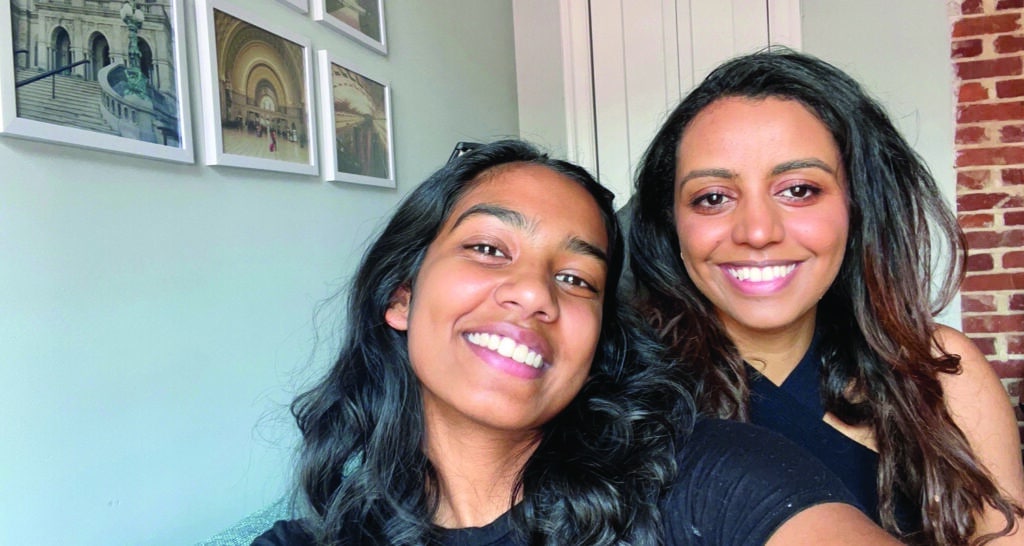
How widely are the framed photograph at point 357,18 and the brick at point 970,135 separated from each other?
218 cm

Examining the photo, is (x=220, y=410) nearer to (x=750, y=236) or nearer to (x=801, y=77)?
(x=750, y=236)

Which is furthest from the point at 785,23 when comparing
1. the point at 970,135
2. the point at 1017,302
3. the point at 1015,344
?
the point at 1015,344

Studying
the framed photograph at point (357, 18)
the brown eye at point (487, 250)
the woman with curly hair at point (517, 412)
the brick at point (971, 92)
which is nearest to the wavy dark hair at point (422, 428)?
the woman with curly hair at point (517, 412)

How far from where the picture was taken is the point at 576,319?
0.97m

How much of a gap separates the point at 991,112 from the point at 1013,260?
0.56 metres

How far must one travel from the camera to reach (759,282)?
1.25 meters

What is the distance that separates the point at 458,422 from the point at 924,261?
3.17 feet

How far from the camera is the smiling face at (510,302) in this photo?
3.00ft


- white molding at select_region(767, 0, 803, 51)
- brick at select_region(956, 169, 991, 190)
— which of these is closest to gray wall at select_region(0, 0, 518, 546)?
white molding at select_region(767, 0, 803, 51)

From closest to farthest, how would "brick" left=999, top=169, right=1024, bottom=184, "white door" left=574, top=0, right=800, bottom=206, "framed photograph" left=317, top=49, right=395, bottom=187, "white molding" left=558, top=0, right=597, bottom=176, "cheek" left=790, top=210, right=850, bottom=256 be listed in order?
"cheek" left=790, top=210, right=850, bottom=256, "framed photograph" left=317, top=49, right=395, bottom=187, "brick" left=999, top=169, right=1024, bottom=184, "white door" left=574, top=0, right=800, bottom=206, "white molding" left=558, top=0, right=597, bottom=176

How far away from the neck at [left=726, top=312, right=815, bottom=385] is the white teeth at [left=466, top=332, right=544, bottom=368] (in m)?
0.59

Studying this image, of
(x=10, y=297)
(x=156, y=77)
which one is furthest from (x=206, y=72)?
(x=10, y=297)

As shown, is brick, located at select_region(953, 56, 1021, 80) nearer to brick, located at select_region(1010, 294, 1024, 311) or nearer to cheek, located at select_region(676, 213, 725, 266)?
brick, located at select_region(1010, 294, 1024, 311)

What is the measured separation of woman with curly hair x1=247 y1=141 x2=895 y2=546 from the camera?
0.87 m
